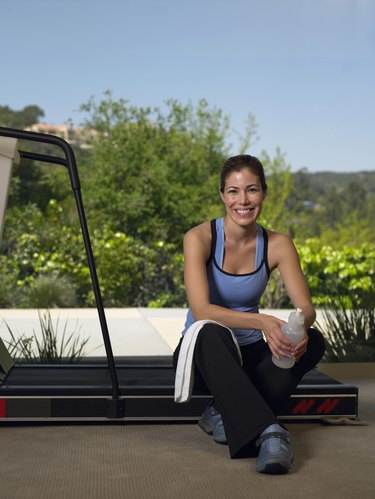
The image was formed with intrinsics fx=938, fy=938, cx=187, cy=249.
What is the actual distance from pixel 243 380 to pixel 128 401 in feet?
2.09

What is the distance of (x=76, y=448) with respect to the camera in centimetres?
310

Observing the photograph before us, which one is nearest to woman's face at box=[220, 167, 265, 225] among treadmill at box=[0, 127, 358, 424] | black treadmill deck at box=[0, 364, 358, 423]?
treadmill at box=[0, 127, 358, 424]

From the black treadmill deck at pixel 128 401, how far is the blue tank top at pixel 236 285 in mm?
290

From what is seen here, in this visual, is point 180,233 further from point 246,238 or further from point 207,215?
point 246,238

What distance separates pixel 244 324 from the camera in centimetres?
309

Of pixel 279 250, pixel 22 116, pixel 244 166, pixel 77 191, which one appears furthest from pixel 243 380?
pixel 22 116

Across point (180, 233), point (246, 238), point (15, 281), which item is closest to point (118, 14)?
point (180, 233)

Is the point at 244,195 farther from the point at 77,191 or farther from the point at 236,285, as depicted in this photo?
the point at 77,191

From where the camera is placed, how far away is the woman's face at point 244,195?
3.22m

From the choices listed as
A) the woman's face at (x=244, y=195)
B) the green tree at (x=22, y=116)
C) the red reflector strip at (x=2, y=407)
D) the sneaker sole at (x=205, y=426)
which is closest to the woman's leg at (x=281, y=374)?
the sneaker sole at (x=205, y=426)

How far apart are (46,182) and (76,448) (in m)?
10.5

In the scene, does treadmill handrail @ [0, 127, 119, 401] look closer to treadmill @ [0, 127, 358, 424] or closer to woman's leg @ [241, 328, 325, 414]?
treadmill @ [0, 127, 358, 424]

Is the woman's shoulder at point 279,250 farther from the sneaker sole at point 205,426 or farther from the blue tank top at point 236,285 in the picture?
the sneaker sole at point 205,426

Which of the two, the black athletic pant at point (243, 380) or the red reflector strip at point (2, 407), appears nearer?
the black athletic pant at point (243, 380)
